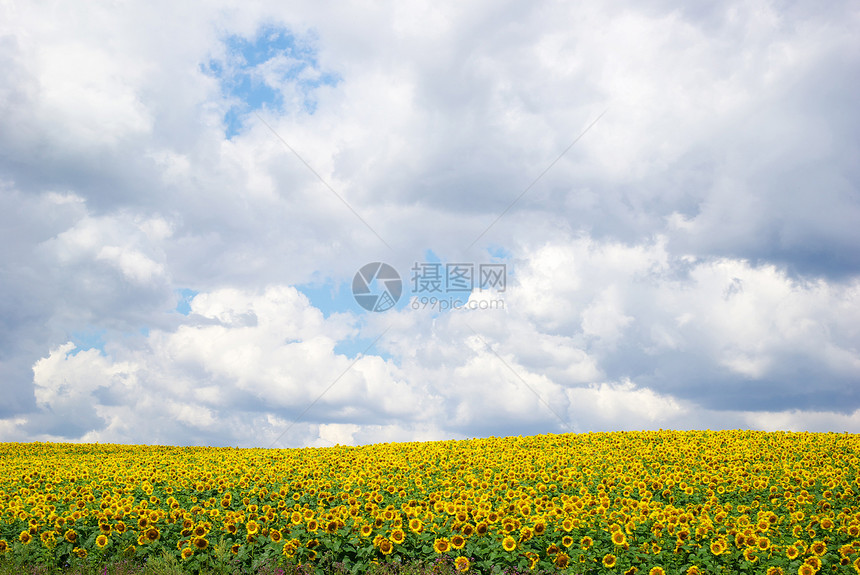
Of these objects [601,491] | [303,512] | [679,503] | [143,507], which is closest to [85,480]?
[143,507]

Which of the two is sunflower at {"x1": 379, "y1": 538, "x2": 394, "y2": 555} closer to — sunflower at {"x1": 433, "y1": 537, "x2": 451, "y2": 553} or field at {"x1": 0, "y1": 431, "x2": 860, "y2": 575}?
field at {"x1": 0, "y1": 431, "x2": 860, "y2": 575}

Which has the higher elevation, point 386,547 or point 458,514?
point 458,514

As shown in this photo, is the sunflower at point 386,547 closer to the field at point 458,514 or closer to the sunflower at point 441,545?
the field at point 458,514

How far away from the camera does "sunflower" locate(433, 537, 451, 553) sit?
8.30 m

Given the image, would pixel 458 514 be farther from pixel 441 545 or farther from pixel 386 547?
pixel 386 547

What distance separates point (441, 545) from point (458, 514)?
77cm

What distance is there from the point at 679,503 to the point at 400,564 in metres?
6.20

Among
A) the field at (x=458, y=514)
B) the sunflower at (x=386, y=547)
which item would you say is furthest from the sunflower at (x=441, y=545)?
the sunflower at (x=386, y=547)

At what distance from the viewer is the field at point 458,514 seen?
8.29 meters

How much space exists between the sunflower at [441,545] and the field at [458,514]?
0.06 ft

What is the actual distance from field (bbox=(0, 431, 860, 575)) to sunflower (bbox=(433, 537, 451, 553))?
2 cm

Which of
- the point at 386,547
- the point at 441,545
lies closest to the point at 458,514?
the point at 441,545

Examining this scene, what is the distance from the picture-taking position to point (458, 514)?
9047 millimetres

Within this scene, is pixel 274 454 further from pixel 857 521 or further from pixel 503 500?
pixel 857 521
